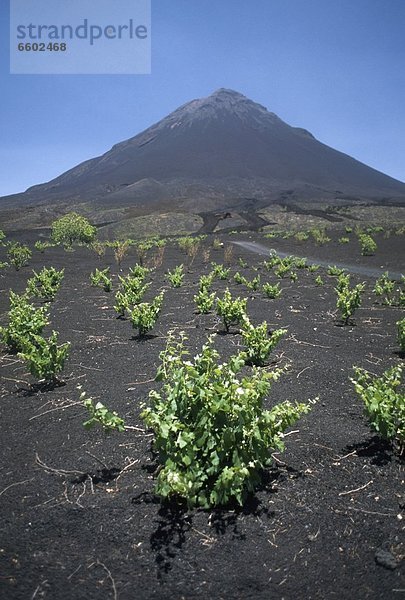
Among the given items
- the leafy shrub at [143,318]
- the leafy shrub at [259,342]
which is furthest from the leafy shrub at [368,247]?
the leafy shrub at [259,342]

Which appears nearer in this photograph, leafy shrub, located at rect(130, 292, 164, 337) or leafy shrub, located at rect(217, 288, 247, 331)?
leafy shrub, located at rect(130, 292, 164, 337)

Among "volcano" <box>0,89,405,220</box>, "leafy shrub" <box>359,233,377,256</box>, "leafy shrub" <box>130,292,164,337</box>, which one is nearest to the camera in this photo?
"leafy shrub" <box>130,292,164,337</box>

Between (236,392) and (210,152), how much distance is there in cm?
19888

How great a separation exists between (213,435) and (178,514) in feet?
1.96

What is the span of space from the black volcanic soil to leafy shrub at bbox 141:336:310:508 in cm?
24

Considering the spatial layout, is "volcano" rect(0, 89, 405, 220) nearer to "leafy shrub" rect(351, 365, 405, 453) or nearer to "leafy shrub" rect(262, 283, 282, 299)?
"leafy shrub" rect(262, 283, 282, 299)

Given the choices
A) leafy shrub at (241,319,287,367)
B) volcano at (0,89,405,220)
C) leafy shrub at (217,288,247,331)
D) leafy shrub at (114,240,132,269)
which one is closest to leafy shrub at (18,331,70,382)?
leafy shrub at (241,319,287,367)

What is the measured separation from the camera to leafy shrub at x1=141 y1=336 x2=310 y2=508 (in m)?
2.69

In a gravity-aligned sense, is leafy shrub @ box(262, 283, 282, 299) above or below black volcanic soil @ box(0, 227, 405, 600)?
above

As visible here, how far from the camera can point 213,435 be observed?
2.85m

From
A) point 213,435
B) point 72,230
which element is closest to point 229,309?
point 213,435

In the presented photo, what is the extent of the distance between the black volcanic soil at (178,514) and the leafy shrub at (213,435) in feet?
0.80

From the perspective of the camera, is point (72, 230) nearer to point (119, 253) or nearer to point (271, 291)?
point (119, 253)

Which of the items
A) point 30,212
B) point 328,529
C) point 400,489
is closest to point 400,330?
point 400,489
